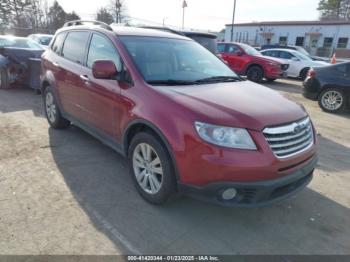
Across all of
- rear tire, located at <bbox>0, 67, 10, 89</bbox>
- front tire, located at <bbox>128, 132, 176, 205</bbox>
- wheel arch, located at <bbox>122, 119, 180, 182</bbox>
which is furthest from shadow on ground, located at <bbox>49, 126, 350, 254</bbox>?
rear tire, located at <bbox>0, 67, 10, 89</bbox>

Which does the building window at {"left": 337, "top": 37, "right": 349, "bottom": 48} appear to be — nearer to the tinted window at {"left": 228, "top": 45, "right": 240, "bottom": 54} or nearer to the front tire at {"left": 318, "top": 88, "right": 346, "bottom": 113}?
the tinted window at {"left": 228, "top": 45, "right": 240, "bottom": 54}

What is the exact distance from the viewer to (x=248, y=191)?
2697 millimetres

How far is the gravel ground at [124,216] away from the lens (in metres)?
2.75

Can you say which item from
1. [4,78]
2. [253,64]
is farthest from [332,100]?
[4,78]

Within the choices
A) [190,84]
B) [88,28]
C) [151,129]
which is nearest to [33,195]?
[151,129]

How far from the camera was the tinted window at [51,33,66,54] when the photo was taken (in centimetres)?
518

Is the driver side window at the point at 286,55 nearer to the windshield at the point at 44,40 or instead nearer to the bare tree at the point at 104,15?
the windshield at the point at 44,40

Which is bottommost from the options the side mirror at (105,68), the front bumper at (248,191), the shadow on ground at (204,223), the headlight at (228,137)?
the shadow on ground at (204,223)

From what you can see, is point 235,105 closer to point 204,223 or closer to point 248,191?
point 248,191

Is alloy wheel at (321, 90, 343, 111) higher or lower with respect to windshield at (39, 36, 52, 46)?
lower

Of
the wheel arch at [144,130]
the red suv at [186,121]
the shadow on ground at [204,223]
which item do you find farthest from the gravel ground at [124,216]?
the wheel arch at [144,130]

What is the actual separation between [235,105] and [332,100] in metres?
6.57

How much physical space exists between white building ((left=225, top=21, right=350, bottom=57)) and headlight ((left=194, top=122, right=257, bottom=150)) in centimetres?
4682

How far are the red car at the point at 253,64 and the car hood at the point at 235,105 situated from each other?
972cm
